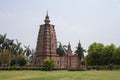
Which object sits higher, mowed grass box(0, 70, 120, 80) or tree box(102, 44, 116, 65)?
tree box(102, 44, 116, 65)

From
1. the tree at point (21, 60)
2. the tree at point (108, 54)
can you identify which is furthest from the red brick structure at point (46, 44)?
the tree at point (108, 54)

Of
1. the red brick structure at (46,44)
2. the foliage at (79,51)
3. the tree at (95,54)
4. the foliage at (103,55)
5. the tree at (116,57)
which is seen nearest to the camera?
the tree at (116,57)

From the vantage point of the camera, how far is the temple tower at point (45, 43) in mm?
84625

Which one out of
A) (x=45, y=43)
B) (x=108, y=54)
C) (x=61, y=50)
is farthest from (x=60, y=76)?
(x=61, y=50)

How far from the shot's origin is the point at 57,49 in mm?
92125

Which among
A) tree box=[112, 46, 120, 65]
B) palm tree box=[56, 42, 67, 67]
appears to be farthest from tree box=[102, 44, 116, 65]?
palm tree box=[56, 42, 67, 67]

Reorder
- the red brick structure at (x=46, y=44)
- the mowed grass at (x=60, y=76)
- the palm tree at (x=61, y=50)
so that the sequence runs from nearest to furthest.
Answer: the mowed grass at (x=60, y=76)
the red brick structure at (x=46, y=44)
the palm tree at (x=61, y=50)

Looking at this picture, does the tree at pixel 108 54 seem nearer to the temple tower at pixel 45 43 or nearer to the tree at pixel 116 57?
the tree at pixel 116 57

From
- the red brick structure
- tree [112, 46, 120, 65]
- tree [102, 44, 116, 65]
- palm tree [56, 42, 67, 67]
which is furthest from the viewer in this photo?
palm tree [56, 42, 67, 67]

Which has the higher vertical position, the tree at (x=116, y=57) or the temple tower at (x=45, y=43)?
the temple tower at (x=45, y=43)

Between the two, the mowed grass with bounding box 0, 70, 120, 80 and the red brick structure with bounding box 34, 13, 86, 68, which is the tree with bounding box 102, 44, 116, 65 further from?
the mowed grass with bounding box 0, 70, 120, 80

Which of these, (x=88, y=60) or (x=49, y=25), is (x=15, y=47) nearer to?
(x=49, y=25)

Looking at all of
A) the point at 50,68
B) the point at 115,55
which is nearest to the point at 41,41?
A: the point at 50,68

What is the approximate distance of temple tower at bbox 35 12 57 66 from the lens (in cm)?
8462
